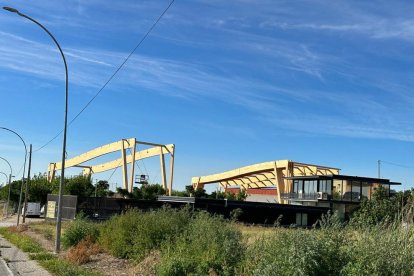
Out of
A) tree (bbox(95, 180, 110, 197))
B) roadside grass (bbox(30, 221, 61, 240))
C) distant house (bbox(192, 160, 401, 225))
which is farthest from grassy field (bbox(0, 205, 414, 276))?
tree (bbox(95, 180, 110, 197))

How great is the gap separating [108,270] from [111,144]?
263 feet

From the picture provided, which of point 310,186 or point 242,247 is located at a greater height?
point 310,186

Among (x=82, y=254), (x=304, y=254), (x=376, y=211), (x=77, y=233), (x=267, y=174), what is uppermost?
(x=267, y=174)

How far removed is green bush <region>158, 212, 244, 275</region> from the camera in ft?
37.8

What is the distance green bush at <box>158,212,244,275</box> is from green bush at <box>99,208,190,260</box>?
1.57 metres

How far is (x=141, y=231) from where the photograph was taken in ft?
54.8

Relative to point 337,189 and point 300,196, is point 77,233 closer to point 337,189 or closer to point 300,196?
point 337,189

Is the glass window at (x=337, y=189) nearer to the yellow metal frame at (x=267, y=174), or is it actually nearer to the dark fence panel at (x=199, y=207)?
the dark fence panel at (x=199, y=207)

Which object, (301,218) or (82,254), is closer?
(82,254)

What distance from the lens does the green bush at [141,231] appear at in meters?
16.3

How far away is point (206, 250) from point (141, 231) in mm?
4689

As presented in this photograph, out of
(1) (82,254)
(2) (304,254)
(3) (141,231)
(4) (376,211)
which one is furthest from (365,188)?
(2) (304,254)

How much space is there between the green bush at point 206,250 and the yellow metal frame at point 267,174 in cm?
7432

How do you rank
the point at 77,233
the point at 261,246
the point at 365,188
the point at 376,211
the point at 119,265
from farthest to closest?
the point at 365,188 → the point at 376,211 → the point at 77,233 → the point at 119,265 → the point at 261,246
